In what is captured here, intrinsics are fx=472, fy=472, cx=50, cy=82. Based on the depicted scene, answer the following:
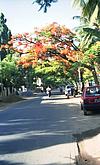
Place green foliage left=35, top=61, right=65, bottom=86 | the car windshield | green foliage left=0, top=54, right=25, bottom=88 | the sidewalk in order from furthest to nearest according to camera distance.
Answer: green foliage left=0, top=54, right=25, bottom=88, green foliage left=35, top=61, right=65, bottom=86, the car windshield, the sidewalk

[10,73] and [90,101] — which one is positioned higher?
[10,73]

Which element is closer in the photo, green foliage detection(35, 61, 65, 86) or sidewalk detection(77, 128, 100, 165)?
sidewalk detection(77, 128, 100, 165)

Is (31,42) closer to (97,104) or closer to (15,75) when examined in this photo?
(97,104)

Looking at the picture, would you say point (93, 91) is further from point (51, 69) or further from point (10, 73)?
point (10, 73)

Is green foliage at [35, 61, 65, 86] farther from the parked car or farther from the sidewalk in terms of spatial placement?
the sidewalk

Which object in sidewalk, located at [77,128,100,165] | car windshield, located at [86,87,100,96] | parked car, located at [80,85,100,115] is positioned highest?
car windshield, located at [86,87,100,96]

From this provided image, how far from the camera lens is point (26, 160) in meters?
11.9

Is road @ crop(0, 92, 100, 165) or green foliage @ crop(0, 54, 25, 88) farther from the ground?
green foliage @ crop(0, 54, 25, 88)

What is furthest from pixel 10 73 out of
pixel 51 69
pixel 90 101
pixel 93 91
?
pixel 90 101

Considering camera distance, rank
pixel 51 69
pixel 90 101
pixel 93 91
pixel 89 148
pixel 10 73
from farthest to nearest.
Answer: pixel 10 73, pixel 51 69, pixel 93 91, pixel 90 101, pixel 89 148

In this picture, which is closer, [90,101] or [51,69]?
[90,101]

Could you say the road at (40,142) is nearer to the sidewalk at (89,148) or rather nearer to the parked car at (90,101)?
the sidewalk at (89,148)

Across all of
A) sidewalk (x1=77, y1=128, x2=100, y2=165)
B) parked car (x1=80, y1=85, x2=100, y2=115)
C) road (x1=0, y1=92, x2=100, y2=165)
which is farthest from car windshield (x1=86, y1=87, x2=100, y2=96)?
sidewalk (x1=77, y1=128, x2=100, y2=165)

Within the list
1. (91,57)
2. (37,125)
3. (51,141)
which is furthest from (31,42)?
(51,141)
